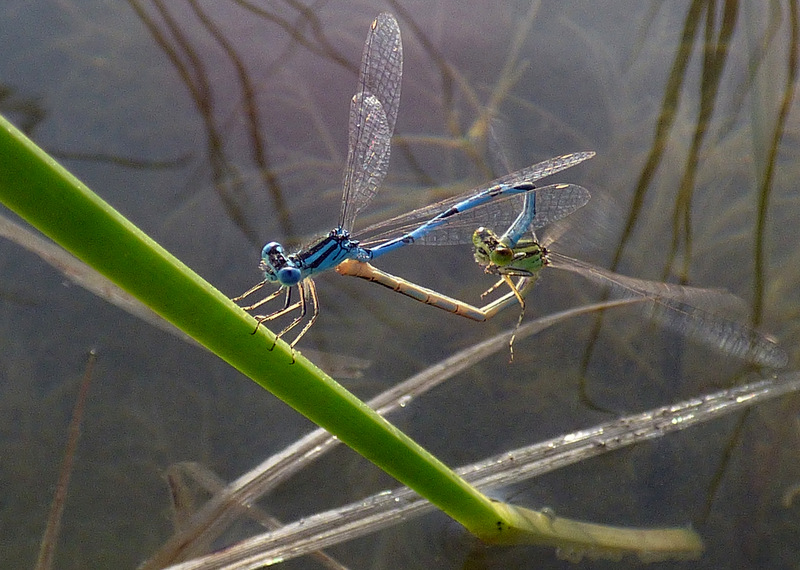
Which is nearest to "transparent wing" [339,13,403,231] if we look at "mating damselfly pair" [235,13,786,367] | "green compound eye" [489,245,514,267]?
"mating damselfly pair" [235,13,786,367]

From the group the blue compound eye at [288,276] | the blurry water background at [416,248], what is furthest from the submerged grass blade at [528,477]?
the blue compound eye at [288,276]

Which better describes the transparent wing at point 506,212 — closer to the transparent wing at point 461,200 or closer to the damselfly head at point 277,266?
the transparent wing at point 461,200

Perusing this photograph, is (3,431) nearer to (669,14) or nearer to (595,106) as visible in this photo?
(595,106)

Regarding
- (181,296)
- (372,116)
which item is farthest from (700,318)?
(181,296)

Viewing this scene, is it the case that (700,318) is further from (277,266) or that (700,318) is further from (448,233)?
(277,266)

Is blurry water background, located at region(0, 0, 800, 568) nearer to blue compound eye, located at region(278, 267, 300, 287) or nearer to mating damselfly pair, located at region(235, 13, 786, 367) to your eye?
mating damselfly pair, located at region(235, 13, 786, 367)

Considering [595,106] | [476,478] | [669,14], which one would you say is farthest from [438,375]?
[669,14]

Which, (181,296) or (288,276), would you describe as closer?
(181,296)
